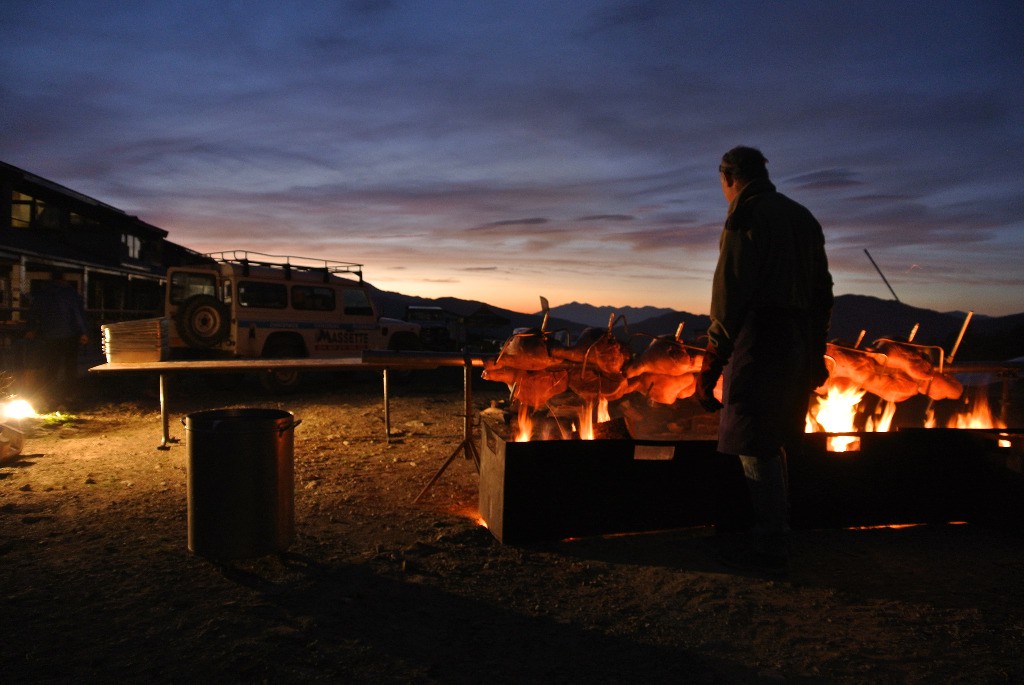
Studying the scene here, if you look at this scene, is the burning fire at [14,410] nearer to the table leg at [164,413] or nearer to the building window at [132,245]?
the table leg at [164,413]

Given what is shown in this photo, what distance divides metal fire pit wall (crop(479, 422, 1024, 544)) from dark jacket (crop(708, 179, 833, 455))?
24.2 inches

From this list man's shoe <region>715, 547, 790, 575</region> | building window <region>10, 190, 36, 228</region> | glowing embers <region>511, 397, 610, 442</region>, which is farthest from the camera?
building window <region>10, 190, 36, 228</region>

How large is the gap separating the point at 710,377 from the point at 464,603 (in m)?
1.83

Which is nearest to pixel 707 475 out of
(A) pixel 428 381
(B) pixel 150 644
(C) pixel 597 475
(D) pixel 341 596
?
(C) pixel 597 475

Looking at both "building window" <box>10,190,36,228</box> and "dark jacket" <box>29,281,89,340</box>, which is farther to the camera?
"building window" <box>10,190,36,228</box>

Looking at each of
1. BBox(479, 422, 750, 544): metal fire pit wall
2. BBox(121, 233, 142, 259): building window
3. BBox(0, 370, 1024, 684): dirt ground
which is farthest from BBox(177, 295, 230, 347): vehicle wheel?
BBox(121, 233, 142, 259): building window

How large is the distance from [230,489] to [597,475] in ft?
7.03

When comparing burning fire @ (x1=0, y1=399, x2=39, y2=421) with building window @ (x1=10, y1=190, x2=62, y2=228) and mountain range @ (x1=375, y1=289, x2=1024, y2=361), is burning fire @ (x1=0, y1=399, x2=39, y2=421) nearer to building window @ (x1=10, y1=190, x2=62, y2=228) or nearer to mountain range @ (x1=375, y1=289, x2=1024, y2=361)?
mountain range @ (x1=375, y1=289, x2=1024, y2=361)

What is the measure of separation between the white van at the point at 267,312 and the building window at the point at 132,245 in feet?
58.0

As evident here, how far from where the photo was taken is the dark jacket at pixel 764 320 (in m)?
3.56

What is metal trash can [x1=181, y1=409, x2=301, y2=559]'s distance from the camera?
370 cm

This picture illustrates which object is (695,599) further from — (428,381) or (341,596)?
(428,381)

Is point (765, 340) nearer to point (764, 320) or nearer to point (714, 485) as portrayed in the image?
point (764, 320)

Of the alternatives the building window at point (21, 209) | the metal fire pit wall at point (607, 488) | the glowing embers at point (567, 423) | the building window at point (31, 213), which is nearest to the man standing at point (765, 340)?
the metal fire pit wall at point (607, 488)
